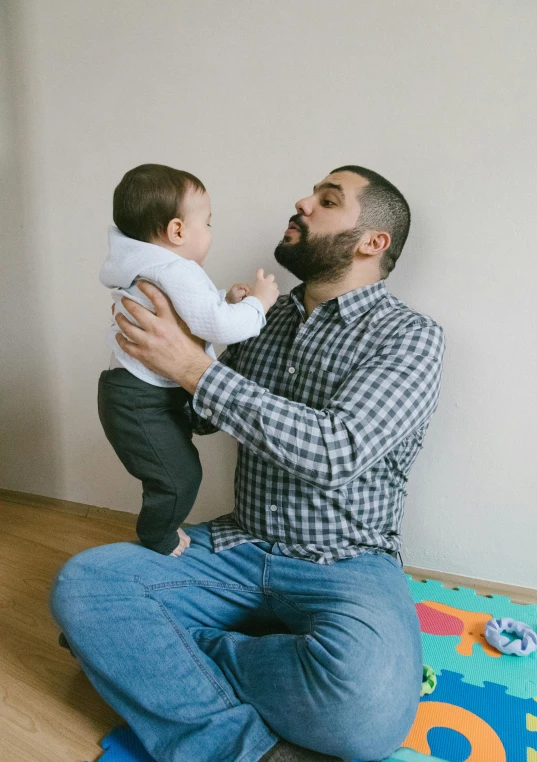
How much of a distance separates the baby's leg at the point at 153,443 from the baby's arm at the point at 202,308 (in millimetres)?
172

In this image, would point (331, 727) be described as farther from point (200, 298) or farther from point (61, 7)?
point (61, 7)

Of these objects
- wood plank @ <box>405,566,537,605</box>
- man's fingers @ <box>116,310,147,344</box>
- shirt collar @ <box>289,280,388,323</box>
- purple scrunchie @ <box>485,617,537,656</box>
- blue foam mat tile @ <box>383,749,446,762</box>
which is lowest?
wood plank @ <box>405,566,537,605</box>

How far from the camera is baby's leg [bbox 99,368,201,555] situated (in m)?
1.16

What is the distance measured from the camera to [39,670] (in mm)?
1281

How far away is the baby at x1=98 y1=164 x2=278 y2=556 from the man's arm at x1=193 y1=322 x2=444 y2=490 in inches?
4.2

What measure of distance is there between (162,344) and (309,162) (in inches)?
29.3

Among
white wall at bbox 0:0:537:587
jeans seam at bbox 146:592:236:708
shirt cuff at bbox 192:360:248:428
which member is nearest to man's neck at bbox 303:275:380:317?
white wall at bbox 0:0:537:587

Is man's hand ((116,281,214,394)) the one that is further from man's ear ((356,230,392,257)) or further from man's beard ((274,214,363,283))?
man's ear ((356,230,392,257))

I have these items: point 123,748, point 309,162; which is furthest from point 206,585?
point 309,162

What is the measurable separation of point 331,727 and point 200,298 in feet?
2.67

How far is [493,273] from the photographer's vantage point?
140 cm

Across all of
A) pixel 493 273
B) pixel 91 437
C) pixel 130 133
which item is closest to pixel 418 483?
pixel 493 273

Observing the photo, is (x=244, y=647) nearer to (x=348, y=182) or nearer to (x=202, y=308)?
(x=202, y=308)

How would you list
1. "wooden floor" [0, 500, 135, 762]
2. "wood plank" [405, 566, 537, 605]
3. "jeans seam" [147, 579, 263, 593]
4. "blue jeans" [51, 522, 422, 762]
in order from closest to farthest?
"blue jeans" [51, 522, 422, 762], "wooden floor" [0, 500, 135, 762], "jeans seam" [147, 579, 263, 593], "wood plank" [405, 566, 537, 605]
